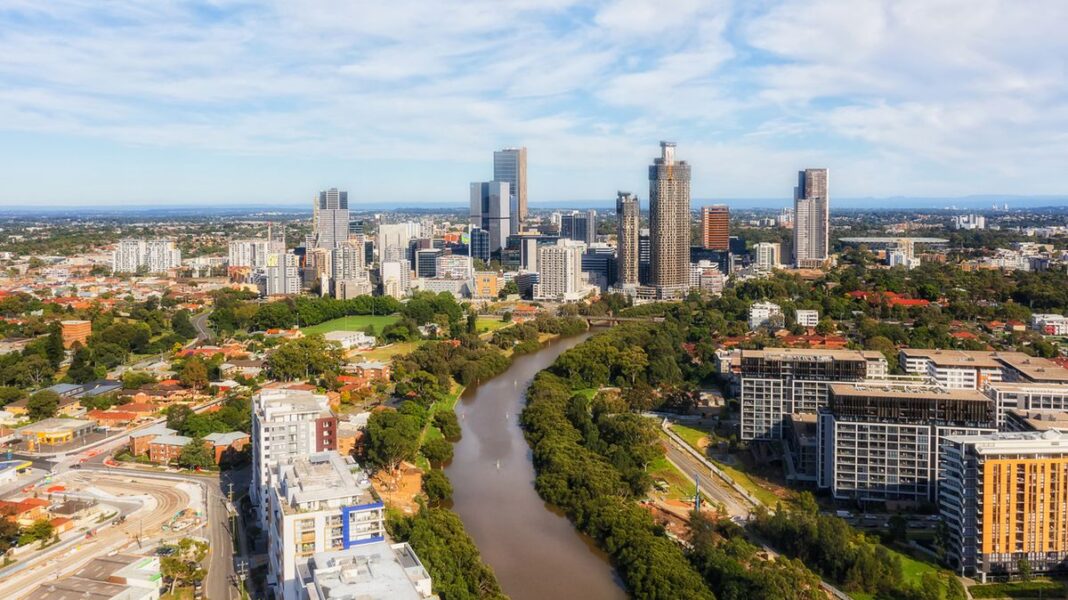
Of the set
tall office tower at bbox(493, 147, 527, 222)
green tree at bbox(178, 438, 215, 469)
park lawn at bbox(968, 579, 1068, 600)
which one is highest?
tall office tower at bbox(493, 147, 527, 222)

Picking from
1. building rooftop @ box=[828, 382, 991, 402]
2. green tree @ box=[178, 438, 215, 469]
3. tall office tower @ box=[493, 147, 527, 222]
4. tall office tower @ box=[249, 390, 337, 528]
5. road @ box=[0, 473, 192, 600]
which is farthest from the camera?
tall office tower @ box=[493, 147, 527, 222]

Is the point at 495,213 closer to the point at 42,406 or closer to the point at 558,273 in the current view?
the point at 558,273

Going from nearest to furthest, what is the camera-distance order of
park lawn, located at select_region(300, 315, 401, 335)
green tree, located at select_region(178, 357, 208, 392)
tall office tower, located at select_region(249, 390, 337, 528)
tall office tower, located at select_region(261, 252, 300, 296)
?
1. tall office tower, located at select_region(249, 390, 337, 528)
2. green tree, located at select_region(178, 357, 208, 392)
3. park lawn, located at select_region(300, 315, 401, 335)
4. tall office tower, located at select_region(261, 252, 300, 296)

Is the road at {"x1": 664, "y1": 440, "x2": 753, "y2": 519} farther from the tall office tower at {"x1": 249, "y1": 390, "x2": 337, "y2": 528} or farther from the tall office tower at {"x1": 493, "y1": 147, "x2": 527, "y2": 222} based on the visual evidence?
the tall office tower at {"x1": 493, "y1": 147, "x2": 527, "y2": 222}

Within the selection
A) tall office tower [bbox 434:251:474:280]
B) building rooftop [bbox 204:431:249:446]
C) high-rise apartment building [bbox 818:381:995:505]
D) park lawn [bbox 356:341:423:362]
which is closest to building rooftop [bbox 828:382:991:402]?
high-rise apartment building [bbox 818:381:995:505]

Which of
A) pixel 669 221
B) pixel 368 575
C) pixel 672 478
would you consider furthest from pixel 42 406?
pixel 669 221

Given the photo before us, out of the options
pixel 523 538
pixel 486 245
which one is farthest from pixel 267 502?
pixel 486 245
